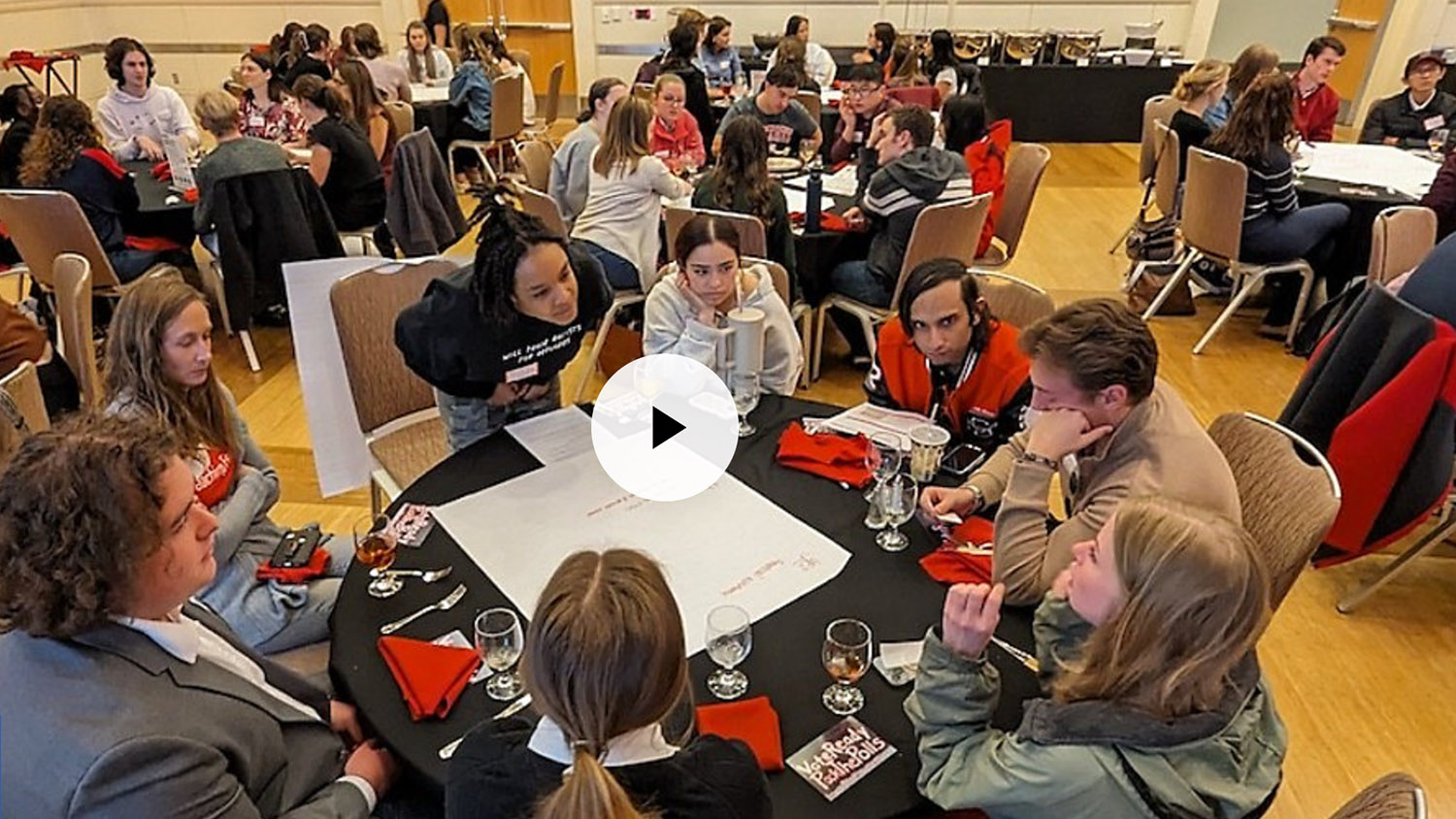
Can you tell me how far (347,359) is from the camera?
8.72 ft

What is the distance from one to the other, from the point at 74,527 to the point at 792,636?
1072 mm

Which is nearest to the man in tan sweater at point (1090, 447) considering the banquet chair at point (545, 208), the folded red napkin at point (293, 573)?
the folded red napkin at point (293, 573)

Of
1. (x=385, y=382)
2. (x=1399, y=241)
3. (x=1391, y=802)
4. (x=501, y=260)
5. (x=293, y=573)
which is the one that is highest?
Answer: (x=501, y=260)

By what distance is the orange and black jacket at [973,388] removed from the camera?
2295 mm

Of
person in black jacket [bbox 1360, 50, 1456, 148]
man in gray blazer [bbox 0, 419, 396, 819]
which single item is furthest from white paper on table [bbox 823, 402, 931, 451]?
person in black jacket [bbox 1360, 50, 1456, 148]

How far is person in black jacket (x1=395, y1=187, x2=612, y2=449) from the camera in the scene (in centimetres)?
236

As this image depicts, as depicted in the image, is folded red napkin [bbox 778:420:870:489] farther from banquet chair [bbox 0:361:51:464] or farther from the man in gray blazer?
banquet chair [bbox 0:361:51:464]

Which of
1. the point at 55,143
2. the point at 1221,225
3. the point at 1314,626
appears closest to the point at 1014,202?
the point at 1221,225

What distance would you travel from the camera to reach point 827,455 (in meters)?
2.13

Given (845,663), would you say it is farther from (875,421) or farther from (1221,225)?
(1221,225)

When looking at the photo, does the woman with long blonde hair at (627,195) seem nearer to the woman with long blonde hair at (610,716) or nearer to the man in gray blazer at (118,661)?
the man in gray blazer at (118,661)

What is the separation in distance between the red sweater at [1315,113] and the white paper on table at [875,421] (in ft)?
16.3

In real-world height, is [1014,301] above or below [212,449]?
above

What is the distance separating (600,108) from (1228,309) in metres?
3.31
